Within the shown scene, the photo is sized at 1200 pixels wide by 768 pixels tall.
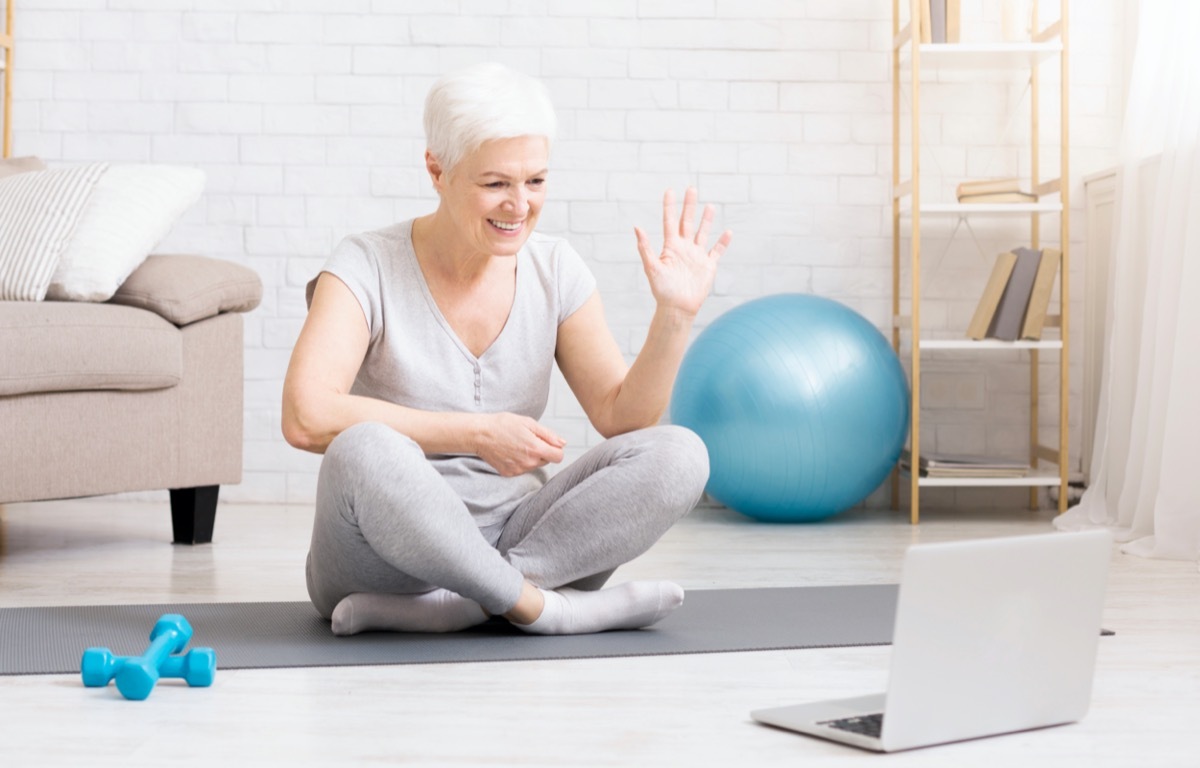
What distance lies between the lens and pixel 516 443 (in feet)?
5.72

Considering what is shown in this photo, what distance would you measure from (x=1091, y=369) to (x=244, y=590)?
7.97 ft

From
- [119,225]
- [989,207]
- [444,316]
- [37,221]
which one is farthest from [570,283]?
[989,207]

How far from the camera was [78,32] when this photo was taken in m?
3.83

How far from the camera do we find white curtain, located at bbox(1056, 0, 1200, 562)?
2.88m

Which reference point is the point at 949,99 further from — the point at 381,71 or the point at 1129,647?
the point at 1129,647

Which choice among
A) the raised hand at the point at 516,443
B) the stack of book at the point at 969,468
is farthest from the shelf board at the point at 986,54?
the raised hand at the point at 516,443

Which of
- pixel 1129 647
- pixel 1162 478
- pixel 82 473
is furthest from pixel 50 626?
pixel 1162 478

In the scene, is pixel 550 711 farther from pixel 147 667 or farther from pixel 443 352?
pixel 443 352

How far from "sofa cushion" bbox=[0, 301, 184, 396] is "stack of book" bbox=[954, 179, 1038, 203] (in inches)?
78.2

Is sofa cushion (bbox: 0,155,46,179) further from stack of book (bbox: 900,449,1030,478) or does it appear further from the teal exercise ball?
stack of book (bbox: 900,449,1030,478)

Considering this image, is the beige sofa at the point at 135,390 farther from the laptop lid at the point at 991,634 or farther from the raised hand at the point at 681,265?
the laptop lid at the point at 991,634

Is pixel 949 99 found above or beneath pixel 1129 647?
above

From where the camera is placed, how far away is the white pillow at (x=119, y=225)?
2.84 metres

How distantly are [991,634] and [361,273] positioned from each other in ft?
3.36
